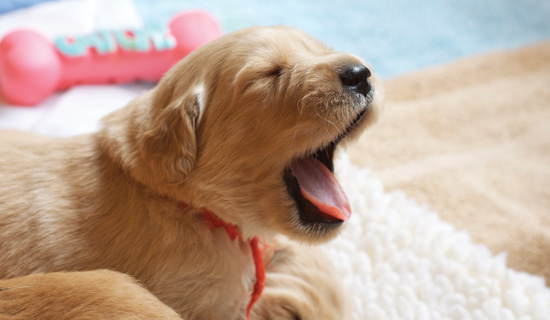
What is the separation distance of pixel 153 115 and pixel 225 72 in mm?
220

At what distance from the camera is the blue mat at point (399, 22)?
343 cm

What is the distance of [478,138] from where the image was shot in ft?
8.76

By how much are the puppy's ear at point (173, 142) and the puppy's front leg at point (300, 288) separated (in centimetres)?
51

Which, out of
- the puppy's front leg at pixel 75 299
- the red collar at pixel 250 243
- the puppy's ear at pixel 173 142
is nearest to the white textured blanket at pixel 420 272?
the red collar at pixel 250 243

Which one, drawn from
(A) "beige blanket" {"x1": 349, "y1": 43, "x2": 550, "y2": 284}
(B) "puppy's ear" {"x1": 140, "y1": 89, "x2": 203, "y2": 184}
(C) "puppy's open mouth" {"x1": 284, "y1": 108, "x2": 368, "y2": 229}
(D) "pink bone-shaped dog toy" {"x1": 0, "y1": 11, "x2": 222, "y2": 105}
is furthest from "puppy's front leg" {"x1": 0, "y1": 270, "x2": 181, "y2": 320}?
(A) "beige blanket" {"x1": 349, "y1": 43, "x2": 550, "y2": 284}

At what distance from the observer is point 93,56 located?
7.60ft

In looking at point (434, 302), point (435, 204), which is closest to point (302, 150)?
point (434, 302)

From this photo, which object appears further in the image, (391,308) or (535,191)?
(535,191)

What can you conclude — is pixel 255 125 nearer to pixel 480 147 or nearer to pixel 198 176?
pixel 198 176

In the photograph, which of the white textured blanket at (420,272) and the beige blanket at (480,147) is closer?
the white textured blanket at (420,272)

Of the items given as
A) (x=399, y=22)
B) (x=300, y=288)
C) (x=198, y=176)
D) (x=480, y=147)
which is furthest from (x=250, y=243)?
(x=399, y=22)

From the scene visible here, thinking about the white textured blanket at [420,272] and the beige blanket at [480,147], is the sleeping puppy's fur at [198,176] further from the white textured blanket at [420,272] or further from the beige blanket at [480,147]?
the beige blanket at [480,147]

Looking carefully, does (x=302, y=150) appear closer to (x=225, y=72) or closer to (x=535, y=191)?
(x=225, y=72)

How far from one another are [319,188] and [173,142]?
403 millimetres
